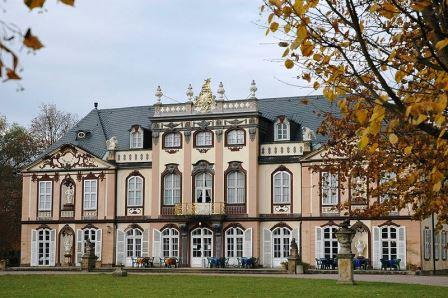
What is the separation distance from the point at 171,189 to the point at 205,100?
5930 millimetres

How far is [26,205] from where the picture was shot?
53062 mm

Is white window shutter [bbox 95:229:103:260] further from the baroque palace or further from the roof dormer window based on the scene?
the roof dormer window

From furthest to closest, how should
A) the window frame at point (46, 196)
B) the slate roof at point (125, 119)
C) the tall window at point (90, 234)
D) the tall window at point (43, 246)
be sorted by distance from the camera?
1. the window frame at point (46, 196)
2. the tall window at point (43, 246)
3. the tall window at point (90, 234)
4. the slate roof at point (125, 119)

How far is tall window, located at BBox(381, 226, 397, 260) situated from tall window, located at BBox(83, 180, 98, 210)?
1861 cm

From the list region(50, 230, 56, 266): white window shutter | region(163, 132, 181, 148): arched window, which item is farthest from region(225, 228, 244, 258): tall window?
region(50, 230, 56, 266): white window shutter

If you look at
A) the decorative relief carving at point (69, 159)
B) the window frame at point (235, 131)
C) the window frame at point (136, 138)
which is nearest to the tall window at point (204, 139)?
the window frame at point (235, 131)

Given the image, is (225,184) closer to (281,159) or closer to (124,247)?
(281,159)

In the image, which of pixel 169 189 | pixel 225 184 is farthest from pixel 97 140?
pixel 225 184

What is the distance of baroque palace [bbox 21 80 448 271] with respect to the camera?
46.6 metres

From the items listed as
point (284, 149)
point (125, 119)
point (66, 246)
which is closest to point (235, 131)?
point (284, 149)

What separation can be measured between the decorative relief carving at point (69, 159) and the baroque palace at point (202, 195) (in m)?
0.07

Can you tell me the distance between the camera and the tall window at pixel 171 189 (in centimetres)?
5003

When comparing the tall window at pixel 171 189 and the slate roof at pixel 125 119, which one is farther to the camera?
the slate roof at pixel 125 119

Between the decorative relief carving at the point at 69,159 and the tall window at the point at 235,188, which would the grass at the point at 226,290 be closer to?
the tall window at the point at 235,188
